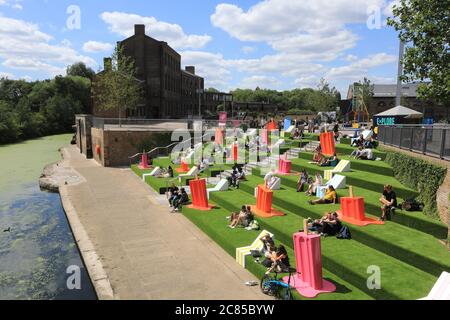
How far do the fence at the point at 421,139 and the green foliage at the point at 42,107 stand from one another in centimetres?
6068

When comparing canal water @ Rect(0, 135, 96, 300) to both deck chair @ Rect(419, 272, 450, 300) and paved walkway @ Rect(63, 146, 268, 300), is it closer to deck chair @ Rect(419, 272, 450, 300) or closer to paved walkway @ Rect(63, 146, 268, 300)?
paved walkway @ Rect(63, 146, 268, 300)

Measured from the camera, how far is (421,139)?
16.2 meters

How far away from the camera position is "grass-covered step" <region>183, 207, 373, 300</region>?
30.7 feet

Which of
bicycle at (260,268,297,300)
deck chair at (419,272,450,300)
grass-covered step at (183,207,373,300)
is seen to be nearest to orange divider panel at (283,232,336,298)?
grass-covered step at (183,207,373,300)

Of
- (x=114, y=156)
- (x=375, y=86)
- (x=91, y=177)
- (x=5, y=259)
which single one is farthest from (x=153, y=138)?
(x=375, y=86)

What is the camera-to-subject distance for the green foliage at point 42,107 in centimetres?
6700

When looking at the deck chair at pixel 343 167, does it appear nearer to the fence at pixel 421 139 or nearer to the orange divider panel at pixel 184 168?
the fence at pixel 421 139

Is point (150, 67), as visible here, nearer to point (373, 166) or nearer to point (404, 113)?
point (404, 113)

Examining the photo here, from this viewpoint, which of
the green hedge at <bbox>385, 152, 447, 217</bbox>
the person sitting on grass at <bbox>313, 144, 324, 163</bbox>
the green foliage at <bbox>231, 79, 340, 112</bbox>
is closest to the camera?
the green hedge at <bbox>385, 152, 447, 217</bbox>

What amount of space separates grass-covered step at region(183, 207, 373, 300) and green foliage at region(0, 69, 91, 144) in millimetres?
57542

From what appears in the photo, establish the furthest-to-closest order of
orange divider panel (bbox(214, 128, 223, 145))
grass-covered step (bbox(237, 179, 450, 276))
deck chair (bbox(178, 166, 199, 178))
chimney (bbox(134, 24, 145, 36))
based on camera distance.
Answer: chimney (bbox(134, 24, 145, 36)) < orange divider panel (bbox(214, 128, 223, 145)) < deck chair (bbox(178, 166, 199, 178)) < grass-covered step (bbox(237, 179, 450, 276))

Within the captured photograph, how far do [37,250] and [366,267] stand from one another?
11.5 meters

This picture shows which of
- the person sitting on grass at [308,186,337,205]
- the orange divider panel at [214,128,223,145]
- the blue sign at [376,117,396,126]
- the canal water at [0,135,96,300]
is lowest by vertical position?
the canal water at [0,135,96,300]

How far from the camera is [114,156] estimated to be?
3397 cm
